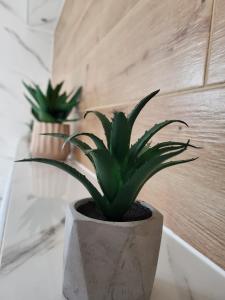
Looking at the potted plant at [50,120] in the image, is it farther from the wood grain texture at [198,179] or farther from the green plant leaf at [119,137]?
the green plant leaf at [119,137]

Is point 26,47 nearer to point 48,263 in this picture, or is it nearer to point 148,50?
point 148,50

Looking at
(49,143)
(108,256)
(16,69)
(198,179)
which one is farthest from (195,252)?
(16,69)

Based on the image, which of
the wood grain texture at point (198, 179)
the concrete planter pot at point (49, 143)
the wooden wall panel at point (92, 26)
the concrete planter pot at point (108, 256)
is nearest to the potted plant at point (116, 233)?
the concrete planter pot at point (108, 256)

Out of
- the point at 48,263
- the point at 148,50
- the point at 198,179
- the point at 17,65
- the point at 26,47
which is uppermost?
the point at 26,47

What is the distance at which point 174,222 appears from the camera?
50cm

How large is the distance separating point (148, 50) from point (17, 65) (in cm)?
211

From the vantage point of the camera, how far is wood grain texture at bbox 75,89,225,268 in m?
Result: 0.39

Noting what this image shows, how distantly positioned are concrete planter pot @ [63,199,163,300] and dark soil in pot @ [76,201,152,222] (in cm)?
2

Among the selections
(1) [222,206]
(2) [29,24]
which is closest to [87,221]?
(1) [222,206]

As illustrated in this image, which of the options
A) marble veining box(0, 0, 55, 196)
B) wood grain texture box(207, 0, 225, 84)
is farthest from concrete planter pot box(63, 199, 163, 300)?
marble veining box(0, 0, 55, 196)

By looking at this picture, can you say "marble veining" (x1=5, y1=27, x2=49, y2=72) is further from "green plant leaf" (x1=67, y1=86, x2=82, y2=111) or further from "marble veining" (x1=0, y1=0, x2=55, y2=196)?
"green plant leaf" (x1=67, y1=86, x2=82, y2=111)

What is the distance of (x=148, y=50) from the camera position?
617 millimetres

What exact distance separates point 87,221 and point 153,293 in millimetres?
138

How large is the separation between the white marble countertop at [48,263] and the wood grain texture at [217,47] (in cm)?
26
